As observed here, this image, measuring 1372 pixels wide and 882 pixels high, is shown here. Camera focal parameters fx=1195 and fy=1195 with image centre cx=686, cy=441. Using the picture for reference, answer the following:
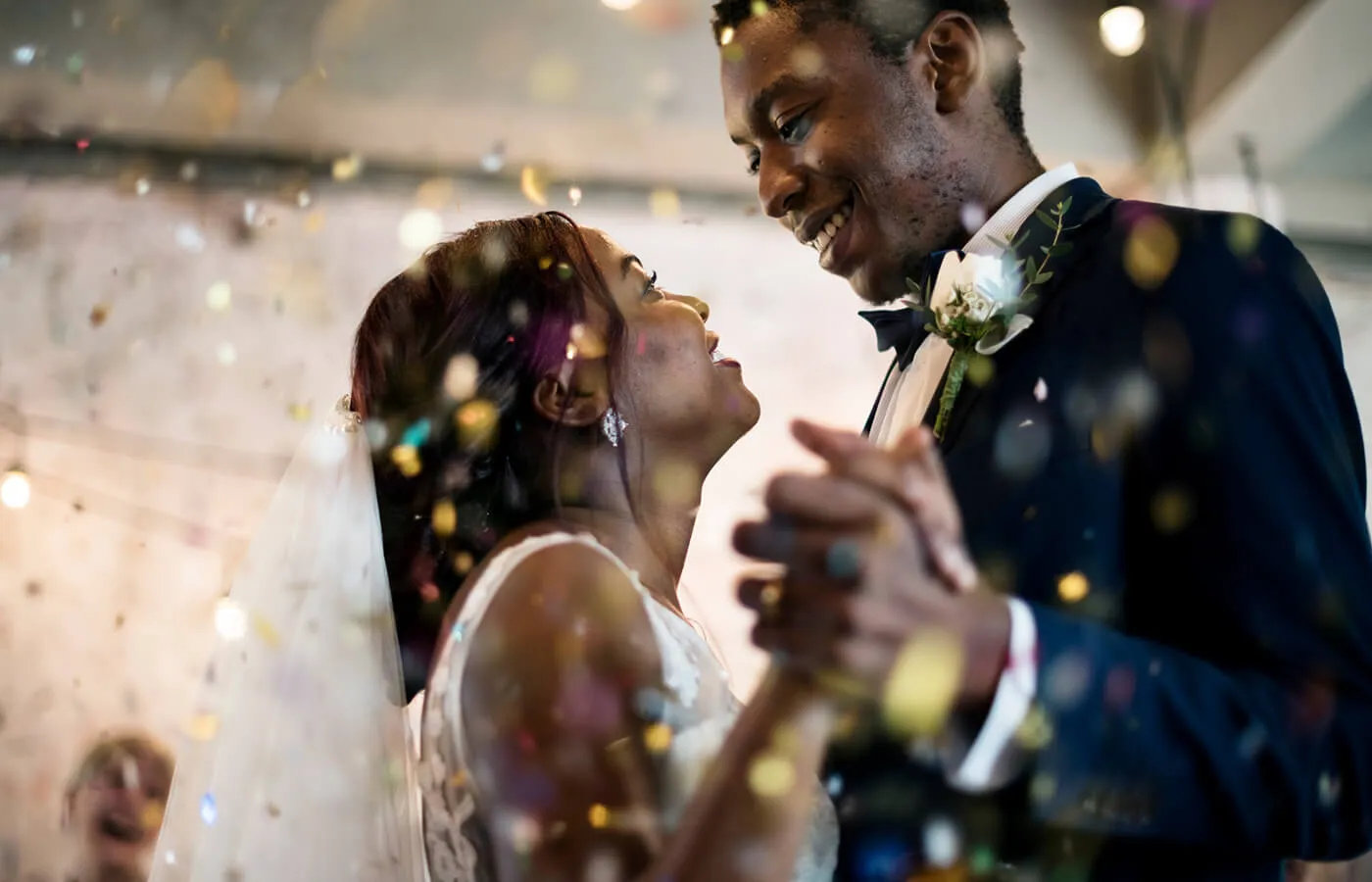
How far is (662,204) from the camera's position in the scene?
4406mm

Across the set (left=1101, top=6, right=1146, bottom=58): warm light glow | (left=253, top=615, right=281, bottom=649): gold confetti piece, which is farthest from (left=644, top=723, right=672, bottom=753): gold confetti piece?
(left=1101, top=6, right=1146, bottom=58): warm light glow

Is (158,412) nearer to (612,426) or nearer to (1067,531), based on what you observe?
(612,426)

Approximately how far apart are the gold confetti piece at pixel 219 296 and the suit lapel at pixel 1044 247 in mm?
3199

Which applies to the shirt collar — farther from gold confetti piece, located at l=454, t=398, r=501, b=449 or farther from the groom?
gold confetti piece, located at l=454, t=398, r=501, b=449

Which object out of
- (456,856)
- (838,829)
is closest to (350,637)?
(456,856)

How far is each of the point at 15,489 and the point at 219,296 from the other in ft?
2.89

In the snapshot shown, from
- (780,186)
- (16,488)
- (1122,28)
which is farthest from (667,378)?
(1122,28)

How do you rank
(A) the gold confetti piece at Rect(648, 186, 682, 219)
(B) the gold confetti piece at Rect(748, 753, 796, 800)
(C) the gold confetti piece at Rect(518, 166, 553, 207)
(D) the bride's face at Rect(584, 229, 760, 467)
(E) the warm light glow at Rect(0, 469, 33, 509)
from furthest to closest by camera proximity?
(A) the gold confetti piece at Rect(648, 186, 682, 219) → (C) the gold confetti piece at Rect(518, 166, 553, 207) → (E) the warm light glow at Rect(0, 469, 33, 509) → (D) the bride's face at Rect(584, 229, 760, 467) → (B) the gold confetti piece at Rect(748, 753, 796, 800)

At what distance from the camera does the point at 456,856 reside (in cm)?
134

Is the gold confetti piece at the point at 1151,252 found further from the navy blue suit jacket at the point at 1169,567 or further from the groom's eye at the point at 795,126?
the groom's eye at the point at 795,126

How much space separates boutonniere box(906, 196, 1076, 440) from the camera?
1.34 metres

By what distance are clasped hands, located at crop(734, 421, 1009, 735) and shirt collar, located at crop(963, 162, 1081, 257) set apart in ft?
2.69

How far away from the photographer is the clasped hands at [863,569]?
76cm

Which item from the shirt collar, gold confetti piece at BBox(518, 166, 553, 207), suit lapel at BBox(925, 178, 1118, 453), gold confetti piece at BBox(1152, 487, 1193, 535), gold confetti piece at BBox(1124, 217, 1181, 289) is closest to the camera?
gold confetti piece at BBox(1152, 487, 1193, 535)
